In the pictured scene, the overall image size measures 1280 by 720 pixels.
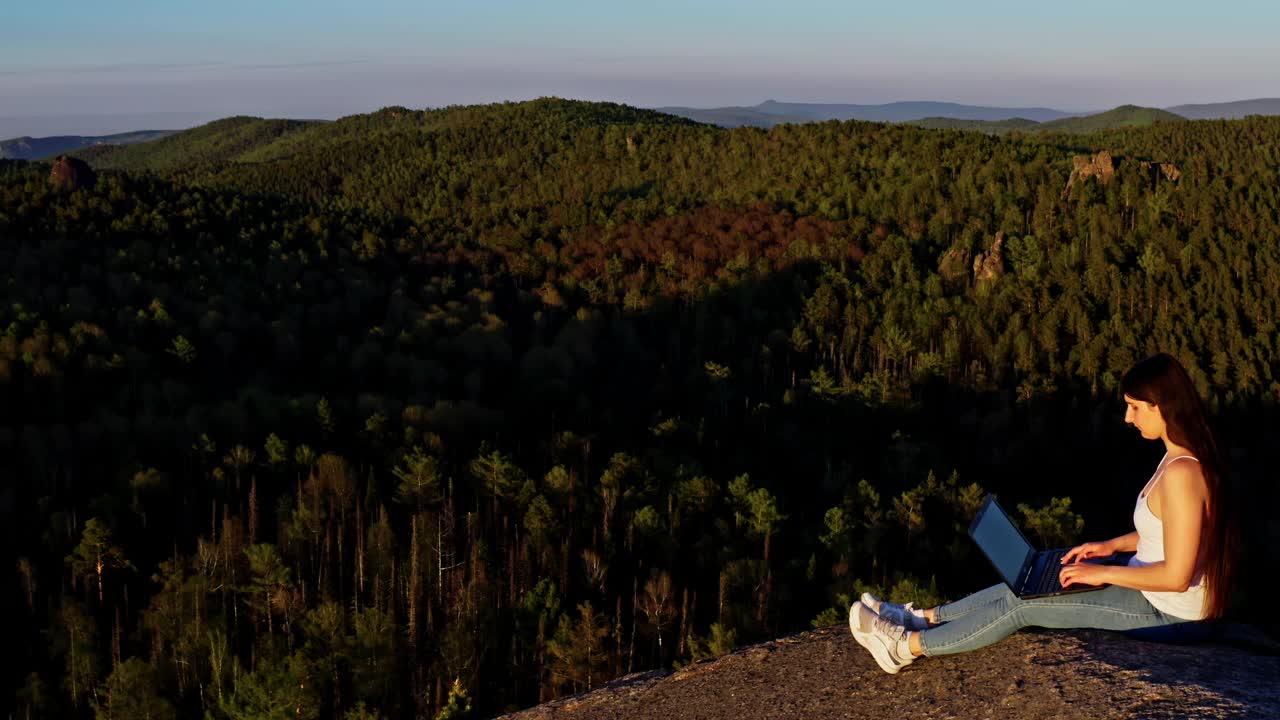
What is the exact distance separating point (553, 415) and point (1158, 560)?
96.7m

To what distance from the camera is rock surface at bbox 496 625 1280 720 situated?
9.71m

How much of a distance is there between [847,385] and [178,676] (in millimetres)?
89882

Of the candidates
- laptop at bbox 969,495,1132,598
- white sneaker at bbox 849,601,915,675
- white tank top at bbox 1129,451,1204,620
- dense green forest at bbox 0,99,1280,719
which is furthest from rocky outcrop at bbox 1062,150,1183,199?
white tank top at bbox 1129,451,1204,620

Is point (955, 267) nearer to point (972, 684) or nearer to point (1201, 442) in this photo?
point (972, 684)

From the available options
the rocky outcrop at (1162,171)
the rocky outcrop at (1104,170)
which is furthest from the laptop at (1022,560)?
the rocky outcrop at (1162,171)

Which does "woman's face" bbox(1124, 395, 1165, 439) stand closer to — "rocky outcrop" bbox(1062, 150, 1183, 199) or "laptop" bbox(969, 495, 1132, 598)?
"laptop" bbox(969, 495, 1132, 598)

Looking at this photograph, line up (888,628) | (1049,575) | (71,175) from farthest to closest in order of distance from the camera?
(71,175) < (888,628) < (1049,575)

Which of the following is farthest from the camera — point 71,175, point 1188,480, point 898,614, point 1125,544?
point 71,175

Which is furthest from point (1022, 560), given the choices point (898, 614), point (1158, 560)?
point (898, 614)

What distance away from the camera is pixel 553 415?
10481cm

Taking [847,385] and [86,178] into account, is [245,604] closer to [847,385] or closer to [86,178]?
[847,385]

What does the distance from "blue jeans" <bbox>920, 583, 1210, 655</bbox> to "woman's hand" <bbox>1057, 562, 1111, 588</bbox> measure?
1.58ft

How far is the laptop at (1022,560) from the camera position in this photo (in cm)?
1020

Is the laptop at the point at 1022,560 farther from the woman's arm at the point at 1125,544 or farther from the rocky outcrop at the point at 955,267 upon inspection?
the rocky outcrop at the point at 955,267
